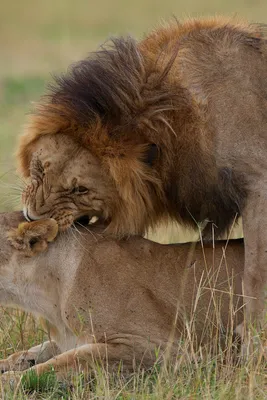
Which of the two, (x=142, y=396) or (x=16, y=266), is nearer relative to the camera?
(x=142, y=396)

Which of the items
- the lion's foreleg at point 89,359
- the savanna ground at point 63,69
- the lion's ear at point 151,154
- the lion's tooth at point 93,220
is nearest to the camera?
the savanna ground at point 63,69

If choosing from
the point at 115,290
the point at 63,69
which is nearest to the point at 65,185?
the point at 115,290

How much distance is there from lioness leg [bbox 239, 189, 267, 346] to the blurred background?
227 inches

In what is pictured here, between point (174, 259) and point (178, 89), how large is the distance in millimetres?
784

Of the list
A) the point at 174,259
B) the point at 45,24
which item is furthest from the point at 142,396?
the point at 45,24

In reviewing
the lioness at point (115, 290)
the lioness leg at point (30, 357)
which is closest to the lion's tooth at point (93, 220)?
the lioness at point (115, 290)

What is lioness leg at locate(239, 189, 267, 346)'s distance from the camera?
448 cm

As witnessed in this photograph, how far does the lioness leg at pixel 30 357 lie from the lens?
4727 millimetres

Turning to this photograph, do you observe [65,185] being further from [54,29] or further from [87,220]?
[54,29]

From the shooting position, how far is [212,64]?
488cm

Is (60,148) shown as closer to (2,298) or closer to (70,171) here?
(70,171)

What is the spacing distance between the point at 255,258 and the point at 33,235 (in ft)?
3.24

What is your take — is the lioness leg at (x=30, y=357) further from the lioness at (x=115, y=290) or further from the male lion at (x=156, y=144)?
the male lion at (x=156, y=144)

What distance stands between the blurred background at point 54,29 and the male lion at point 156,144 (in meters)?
5.37
